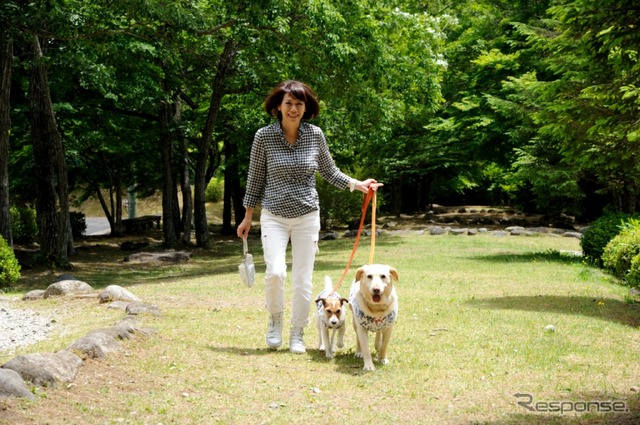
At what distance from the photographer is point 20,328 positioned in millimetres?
9141

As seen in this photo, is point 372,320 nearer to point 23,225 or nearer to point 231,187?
point 23,225

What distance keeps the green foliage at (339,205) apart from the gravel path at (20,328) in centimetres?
2137

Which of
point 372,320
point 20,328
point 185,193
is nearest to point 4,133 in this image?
point 20,328

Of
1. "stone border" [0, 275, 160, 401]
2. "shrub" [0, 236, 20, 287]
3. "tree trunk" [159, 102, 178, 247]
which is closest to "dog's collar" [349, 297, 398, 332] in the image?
"stone border" [0, 275, 160, 401]

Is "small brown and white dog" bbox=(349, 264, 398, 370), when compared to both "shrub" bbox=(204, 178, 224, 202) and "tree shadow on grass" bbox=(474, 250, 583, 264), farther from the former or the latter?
"shrub" bbox=(204, 178, 224, 202)

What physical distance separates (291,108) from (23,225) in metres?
23.5

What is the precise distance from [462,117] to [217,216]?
21.7 metres

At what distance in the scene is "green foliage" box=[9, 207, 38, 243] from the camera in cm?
2745

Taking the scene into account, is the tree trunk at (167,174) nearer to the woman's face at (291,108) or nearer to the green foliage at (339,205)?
the green foliage at (339,205)

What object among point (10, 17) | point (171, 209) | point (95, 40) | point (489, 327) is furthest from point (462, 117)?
point (489, 327)

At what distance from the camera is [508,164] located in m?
31.3

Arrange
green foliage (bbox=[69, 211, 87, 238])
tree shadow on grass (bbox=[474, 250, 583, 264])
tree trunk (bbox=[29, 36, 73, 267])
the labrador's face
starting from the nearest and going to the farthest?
the labrador's face, tree trunk (bbox=[29, 36, 73, 267]), tree shadow on grass (bbox=[474, 250, 583, 264]), green foliage (bbox=[69, 211, 87, 238])

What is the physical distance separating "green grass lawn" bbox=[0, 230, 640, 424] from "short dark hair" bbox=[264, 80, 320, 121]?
236cm

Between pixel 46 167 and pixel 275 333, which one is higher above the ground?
pixel 46 167
